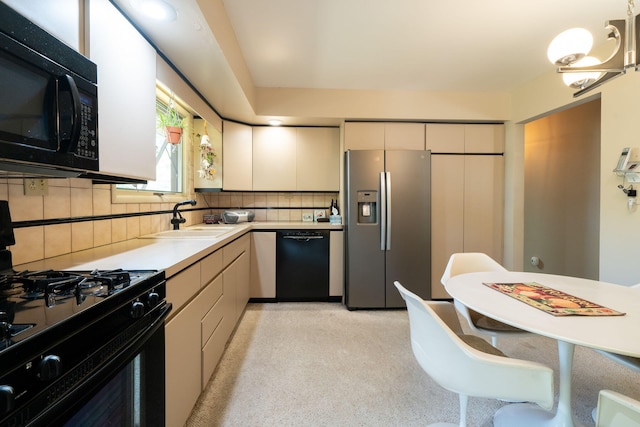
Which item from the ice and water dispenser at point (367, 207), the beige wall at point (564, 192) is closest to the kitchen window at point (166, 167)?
the ice and water dispenser at point (367, 207)

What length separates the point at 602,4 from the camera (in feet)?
5.62

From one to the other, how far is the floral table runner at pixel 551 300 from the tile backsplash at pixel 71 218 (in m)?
2.14

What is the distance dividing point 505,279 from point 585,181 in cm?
286

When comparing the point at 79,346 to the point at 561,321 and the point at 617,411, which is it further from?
the point at 561,321

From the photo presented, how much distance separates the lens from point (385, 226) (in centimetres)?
282

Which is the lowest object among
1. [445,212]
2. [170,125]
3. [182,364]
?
[182,364]

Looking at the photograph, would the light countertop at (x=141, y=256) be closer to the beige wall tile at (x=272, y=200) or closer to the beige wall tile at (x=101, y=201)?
the beige wall tile at (x=101, y=201)

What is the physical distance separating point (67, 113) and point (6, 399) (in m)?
0.76

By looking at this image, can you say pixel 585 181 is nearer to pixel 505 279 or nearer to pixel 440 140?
pixel 440 140

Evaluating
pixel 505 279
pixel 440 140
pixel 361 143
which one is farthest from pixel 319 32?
pixel 505 279

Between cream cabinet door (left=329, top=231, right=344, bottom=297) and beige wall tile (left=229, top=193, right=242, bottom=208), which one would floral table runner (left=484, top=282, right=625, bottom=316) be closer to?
cream cabinet door (left=329, top=231, right=344, bottom=297)

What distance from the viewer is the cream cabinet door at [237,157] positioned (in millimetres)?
3121

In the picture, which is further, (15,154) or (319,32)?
(319,32)

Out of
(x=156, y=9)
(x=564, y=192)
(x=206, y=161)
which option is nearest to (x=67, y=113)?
(x=156, y=9)
